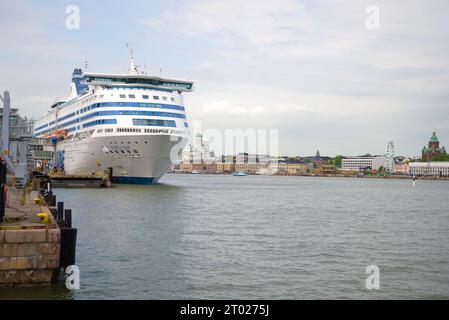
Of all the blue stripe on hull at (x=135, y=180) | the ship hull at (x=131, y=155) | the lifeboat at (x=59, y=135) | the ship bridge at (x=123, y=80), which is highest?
the ship bridge at (x=123, y=80)

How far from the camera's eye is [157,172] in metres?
65.1

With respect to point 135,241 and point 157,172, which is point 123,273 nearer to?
point 135,241

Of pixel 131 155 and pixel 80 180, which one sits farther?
pixel 80 180

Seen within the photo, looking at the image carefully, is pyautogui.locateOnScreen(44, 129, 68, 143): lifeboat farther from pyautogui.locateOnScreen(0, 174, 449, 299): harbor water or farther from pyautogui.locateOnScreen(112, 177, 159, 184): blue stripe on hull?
pyautogui.locateOnScreen(0, 174, 449, 299): harbor water

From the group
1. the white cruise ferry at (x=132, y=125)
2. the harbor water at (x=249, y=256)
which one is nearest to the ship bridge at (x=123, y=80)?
the white cruise ferry at (x=132, y=125)

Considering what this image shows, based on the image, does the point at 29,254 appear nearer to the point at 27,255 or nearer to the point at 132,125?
the point at 27,255

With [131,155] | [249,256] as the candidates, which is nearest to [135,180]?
[131,155]

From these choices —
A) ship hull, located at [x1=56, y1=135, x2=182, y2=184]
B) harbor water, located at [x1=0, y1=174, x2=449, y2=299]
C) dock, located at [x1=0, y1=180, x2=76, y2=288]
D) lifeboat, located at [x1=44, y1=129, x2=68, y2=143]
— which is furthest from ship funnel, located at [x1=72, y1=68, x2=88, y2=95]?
dock, located at [x1=0, y1=180, x2=76, y2=288]

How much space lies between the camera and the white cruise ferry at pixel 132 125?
62062 mm

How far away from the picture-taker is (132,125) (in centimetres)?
6231

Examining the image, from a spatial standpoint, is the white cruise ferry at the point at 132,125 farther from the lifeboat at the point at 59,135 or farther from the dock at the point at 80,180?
the lifeboat at the point at 59,135

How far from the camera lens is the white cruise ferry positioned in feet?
204
